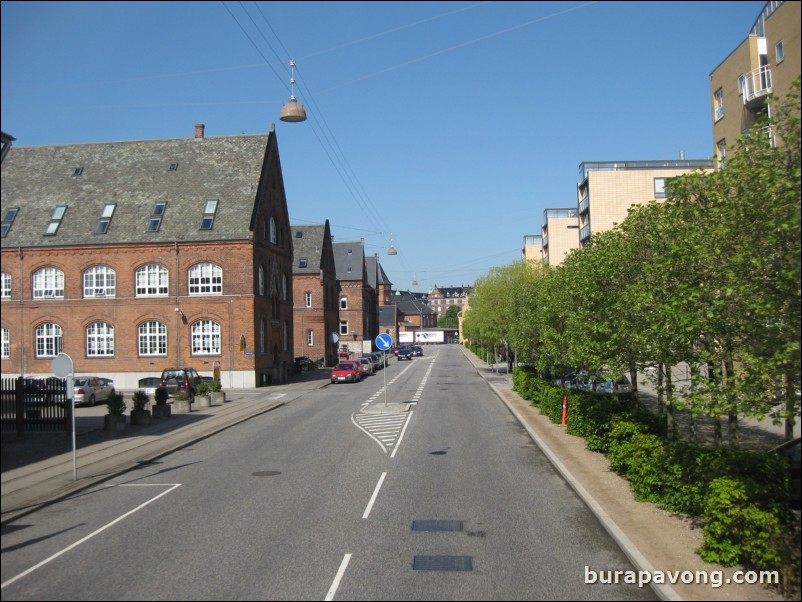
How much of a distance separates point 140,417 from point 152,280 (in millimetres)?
6338

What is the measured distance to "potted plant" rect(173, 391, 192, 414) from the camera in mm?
30875

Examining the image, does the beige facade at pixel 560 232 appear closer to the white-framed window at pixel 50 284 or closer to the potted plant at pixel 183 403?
the potted plant at pixel 183 403

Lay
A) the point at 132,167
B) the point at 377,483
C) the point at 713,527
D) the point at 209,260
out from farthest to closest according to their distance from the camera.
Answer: the point at 209,260
the point at 132,167
the point at 377,483
the point at 713,527

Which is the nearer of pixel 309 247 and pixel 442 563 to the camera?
pixel 442 563

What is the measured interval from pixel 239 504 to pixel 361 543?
139 inches

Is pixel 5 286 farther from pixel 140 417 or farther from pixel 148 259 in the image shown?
pixel 140 417

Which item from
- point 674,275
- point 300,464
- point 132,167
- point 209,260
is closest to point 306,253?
Answer: point 209,260

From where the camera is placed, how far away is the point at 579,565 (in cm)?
909

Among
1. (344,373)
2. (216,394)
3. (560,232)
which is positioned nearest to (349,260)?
(560,232)

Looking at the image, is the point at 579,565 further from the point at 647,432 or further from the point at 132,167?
the point at 132,167

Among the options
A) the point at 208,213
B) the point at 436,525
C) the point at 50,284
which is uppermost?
the point at 208,213

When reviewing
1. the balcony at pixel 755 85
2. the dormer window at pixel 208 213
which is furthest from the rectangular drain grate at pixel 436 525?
the dormer window at pixel 208 213

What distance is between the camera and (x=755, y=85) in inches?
1062

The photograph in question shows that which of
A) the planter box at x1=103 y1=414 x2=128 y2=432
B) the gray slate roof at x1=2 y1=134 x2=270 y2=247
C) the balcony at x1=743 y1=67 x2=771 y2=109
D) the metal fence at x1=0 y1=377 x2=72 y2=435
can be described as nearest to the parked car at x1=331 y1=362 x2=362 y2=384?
the gray slate roof at x1=2 y1=134 x2=270 y2=247
